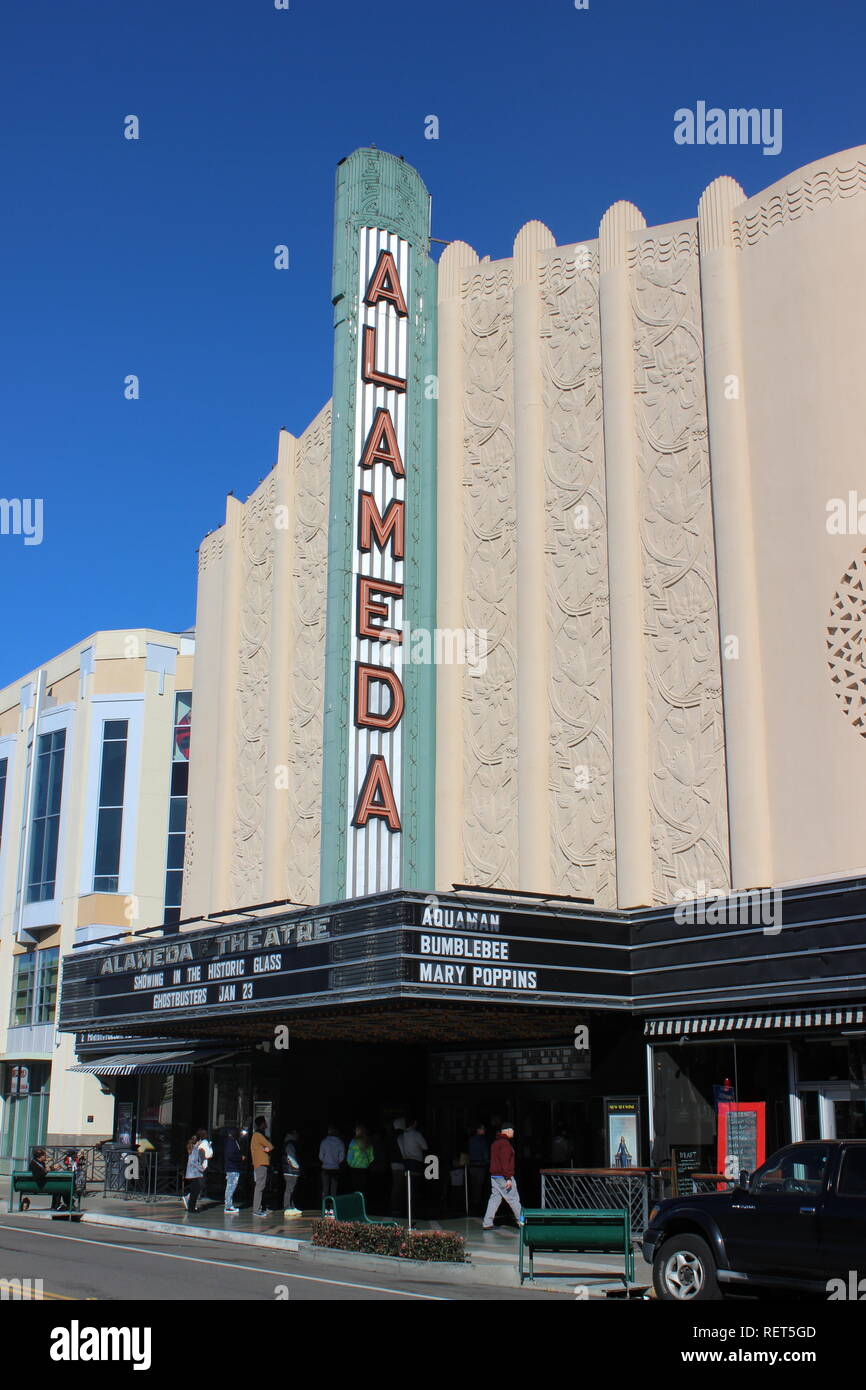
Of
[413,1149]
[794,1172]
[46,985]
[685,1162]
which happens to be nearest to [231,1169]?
[413,1149]

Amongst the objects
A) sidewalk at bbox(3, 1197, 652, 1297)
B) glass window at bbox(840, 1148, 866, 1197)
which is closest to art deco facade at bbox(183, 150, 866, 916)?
sidewalk at bbox(3, 1197, 652, 1297)

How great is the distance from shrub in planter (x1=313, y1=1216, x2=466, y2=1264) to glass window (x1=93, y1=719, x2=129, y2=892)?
2643 centimetres

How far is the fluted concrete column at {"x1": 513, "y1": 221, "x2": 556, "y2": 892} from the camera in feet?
77.2

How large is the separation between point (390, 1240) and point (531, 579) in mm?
11586

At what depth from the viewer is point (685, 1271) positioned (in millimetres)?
13336

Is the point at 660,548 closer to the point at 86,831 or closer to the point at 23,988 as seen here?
the point at 86,831

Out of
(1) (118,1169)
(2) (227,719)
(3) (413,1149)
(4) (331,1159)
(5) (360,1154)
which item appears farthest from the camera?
(1) (118,1169)

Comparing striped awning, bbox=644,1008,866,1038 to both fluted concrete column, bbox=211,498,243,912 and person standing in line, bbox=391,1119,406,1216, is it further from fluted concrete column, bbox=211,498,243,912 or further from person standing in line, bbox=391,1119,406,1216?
fluted concrete column, bbox=211,498,243,912

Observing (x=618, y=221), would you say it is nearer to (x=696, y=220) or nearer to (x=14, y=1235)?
Result: (x=696, y=220)

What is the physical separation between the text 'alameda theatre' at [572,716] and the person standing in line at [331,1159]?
1.89 m

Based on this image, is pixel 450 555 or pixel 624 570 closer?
pixel 624 570
